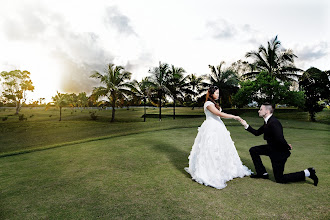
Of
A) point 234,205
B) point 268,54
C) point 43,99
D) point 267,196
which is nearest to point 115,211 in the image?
point 234,205

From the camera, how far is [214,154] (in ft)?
15.3

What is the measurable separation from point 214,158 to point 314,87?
113 feet

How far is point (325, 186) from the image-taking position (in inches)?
163

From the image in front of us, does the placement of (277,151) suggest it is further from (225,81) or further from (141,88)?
(225,81)

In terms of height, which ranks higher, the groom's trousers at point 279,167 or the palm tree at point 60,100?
the palm tree at point 60,100

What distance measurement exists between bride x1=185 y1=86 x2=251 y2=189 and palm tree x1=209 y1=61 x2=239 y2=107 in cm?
3308

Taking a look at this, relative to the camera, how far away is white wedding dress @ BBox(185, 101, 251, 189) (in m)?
4.54

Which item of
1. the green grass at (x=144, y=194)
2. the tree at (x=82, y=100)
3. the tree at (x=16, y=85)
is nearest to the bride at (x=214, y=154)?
the green grass at (x=144, y=194)

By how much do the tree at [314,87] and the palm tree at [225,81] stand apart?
10.8 meters

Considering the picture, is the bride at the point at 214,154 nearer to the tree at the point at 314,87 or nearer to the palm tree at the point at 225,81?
the tree at the point at 314,87

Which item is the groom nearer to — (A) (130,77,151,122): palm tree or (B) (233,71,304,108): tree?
(B) (233,71,304,108): tree

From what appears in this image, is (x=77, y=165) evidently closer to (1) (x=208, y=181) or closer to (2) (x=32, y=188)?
(2) (x=32, y=188)

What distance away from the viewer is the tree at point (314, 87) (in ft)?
89.8

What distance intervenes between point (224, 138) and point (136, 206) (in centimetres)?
275
